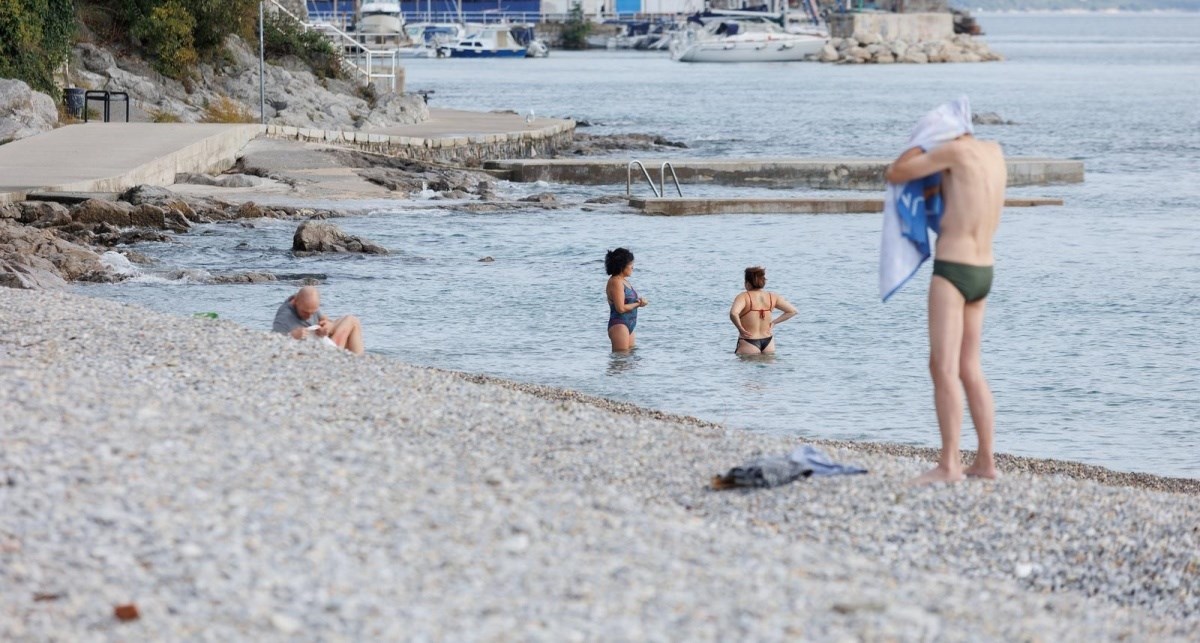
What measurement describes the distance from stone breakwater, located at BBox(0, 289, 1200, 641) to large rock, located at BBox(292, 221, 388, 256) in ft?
37.8

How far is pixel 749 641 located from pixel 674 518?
5.45 ft

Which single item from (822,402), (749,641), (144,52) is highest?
(144,52)

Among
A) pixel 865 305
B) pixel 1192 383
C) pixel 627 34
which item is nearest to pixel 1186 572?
pixel 1192 383

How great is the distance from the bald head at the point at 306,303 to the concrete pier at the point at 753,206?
618 inches

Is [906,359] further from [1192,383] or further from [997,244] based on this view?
[997,244]

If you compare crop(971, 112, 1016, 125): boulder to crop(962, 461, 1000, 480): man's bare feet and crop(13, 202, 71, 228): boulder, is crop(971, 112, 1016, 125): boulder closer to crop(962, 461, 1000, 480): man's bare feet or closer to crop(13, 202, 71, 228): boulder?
crop(13, 202, 71, 228): boulder

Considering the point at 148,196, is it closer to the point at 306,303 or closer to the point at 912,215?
the point at 306,303

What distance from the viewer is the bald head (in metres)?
10.7

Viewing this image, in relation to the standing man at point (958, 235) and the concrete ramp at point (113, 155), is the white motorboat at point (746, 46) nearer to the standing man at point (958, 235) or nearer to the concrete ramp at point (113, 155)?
the concrete ramp at point (113, 155)

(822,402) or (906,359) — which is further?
(906,359)

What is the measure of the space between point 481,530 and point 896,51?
130 metres

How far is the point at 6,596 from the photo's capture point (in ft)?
15.9

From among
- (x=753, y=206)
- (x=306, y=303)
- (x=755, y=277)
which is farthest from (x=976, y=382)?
(x=753, y=206)

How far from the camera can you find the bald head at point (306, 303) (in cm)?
1073
